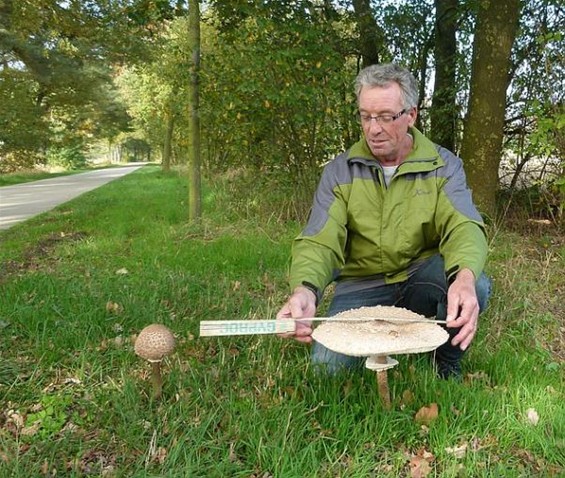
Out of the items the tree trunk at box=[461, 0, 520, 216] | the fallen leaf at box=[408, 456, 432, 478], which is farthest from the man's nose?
the tree trunk at box=[461, 0, 520, 216]

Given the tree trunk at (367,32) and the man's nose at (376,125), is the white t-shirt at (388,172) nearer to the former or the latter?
the man's nose at (376,125)

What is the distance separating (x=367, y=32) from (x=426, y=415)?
248 inches

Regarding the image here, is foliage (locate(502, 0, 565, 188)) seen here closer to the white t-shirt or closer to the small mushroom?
the white t-shirt

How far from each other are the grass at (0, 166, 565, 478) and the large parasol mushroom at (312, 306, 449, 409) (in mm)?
310

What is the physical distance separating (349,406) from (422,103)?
6.29m

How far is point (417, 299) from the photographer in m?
2.97

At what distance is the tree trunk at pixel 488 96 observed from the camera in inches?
231

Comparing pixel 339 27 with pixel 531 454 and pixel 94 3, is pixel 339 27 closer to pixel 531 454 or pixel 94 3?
pixel 94 3

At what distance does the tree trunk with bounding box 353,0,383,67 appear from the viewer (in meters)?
7.31

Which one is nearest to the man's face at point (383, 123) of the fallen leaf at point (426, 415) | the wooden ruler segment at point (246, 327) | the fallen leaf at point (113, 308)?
the wooden ruler segment at point (246, 327)

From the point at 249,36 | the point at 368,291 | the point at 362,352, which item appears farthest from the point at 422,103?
the point at 362,352

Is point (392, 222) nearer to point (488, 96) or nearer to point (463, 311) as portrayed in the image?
point (463, 311)

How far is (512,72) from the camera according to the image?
6.55m

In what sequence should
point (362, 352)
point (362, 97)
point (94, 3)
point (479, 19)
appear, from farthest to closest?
1. point (94, 3)
2. point (479, 19)
3. point (362, 97)
4. point (362, 352)
